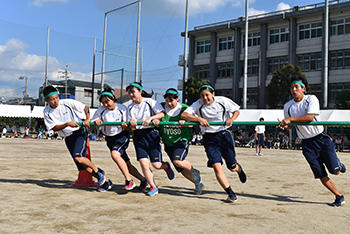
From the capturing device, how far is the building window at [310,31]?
39.3 m

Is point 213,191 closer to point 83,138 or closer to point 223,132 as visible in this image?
point 223,132

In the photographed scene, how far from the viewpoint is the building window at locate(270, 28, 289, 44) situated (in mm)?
41812

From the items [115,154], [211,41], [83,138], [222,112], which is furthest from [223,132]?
[211,41]

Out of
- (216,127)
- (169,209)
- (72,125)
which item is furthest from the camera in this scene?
(72,125)

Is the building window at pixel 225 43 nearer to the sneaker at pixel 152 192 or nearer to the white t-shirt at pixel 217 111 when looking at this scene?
the white t-shirt at pixel 217 111

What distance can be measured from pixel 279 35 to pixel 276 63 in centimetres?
322

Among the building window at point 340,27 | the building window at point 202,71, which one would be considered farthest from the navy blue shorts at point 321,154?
the building window at point 202,71

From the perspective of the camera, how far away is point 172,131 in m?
6.42

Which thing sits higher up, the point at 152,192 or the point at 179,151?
the point at 179,151

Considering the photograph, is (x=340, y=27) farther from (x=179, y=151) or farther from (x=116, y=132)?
(x=116, y=132)

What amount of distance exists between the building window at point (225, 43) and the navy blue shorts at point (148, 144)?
41.8 m

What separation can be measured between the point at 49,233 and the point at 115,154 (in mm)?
2739

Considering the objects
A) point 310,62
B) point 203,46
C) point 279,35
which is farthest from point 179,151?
point 203,46

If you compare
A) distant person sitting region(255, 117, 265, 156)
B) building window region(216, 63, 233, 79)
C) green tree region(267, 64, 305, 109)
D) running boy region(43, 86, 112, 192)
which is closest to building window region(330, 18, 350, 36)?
green tree region(267, 64, 305, 109)
